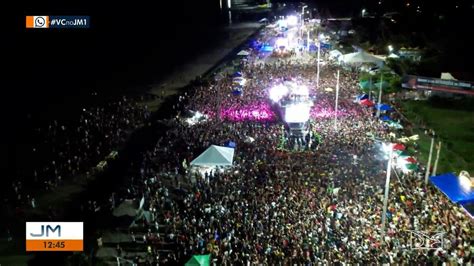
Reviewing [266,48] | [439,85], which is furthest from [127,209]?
[266,48]

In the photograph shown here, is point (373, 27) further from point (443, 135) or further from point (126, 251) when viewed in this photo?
point (126, 251)

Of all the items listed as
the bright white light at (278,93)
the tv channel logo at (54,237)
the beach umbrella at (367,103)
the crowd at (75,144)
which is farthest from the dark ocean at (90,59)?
the beach umbrella at (367,103)

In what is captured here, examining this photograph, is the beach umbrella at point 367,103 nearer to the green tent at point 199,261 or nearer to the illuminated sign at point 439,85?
the illuminated sign at point 439,85

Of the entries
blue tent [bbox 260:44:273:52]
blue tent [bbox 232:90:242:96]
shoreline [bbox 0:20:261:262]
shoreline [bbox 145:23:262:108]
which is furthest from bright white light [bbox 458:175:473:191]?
blue tent [bbox 260:44:273:52]

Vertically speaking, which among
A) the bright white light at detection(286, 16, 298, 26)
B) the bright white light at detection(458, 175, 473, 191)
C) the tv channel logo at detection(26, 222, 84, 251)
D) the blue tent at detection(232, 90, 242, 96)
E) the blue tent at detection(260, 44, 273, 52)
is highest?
the bright white light at detection(286, 16, 298, 26)

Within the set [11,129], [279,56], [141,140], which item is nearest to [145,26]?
[279,56]

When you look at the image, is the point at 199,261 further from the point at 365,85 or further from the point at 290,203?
the point at 365,85

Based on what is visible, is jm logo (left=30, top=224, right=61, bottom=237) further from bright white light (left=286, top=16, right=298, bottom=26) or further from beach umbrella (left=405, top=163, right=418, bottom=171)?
bright white light (left=286, top=16, right=298, bottom=26)
